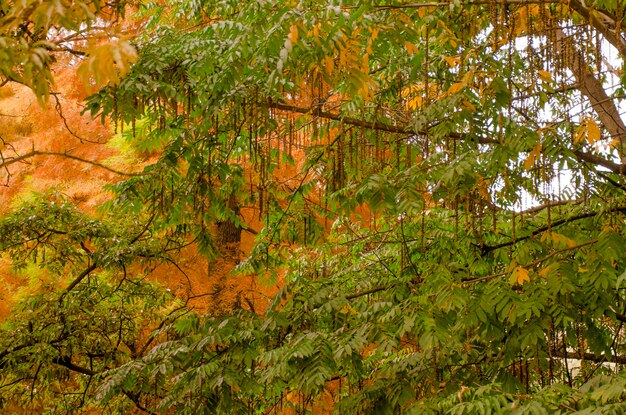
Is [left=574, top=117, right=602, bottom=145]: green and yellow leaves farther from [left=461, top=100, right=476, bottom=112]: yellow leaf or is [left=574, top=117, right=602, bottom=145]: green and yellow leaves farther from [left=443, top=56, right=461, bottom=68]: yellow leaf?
[left=443, top=56, right=461, bottom=68]: yellow leaf

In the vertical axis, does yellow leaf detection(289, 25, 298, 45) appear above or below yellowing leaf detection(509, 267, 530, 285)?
above

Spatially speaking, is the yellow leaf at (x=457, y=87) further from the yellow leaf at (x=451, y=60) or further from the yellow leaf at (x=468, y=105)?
the yellow leaf at (x=451, y=60)

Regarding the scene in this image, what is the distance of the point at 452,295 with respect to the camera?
3.54 m

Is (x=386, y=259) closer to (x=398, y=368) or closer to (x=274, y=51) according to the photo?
(x=398, y=368)

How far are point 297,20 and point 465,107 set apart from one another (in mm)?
983

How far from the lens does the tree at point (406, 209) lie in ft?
11.6

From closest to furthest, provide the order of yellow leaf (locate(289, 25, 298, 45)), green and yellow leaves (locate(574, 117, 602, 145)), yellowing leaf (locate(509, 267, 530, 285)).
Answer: yellow leaf (locate(289, 25, 298, 45))
yellowing leaf (locate(509, 267, 530, 285))
green and yellow leaves (locate(574, 117, 602, 145))

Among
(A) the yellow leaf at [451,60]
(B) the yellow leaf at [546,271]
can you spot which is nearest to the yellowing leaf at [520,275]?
(B) the yellow leaf at [546,271]

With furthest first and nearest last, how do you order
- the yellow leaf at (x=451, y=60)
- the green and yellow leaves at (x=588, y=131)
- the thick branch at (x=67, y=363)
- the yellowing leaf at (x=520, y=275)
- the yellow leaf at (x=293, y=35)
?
1. the thick branch at (x=67, y=363)
2. the yellow leaf at (x=451, y=60)
3. the green and yellow leaves at (x=588, y=131)
4. the yellowing leaf at (x=520, y=275)
5. the yellow leaf at (x=293, y=35)

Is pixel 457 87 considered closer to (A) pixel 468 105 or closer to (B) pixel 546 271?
(A) pixel 468 105

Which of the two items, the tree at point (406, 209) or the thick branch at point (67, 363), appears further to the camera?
the thick branch at point (67, 363)

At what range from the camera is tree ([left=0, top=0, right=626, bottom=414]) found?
355 cm

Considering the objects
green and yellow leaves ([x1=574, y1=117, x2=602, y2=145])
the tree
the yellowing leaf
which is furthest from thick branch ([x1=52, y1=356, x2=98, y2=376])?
green and yellow leaves ([x1=574, y1=117, x2=602, y2=145])

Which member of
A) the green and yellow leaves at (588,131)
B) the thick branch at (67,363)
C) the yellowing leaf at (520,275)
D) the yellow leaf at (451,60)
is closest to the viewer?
the yellowing leaf at (520,275)
